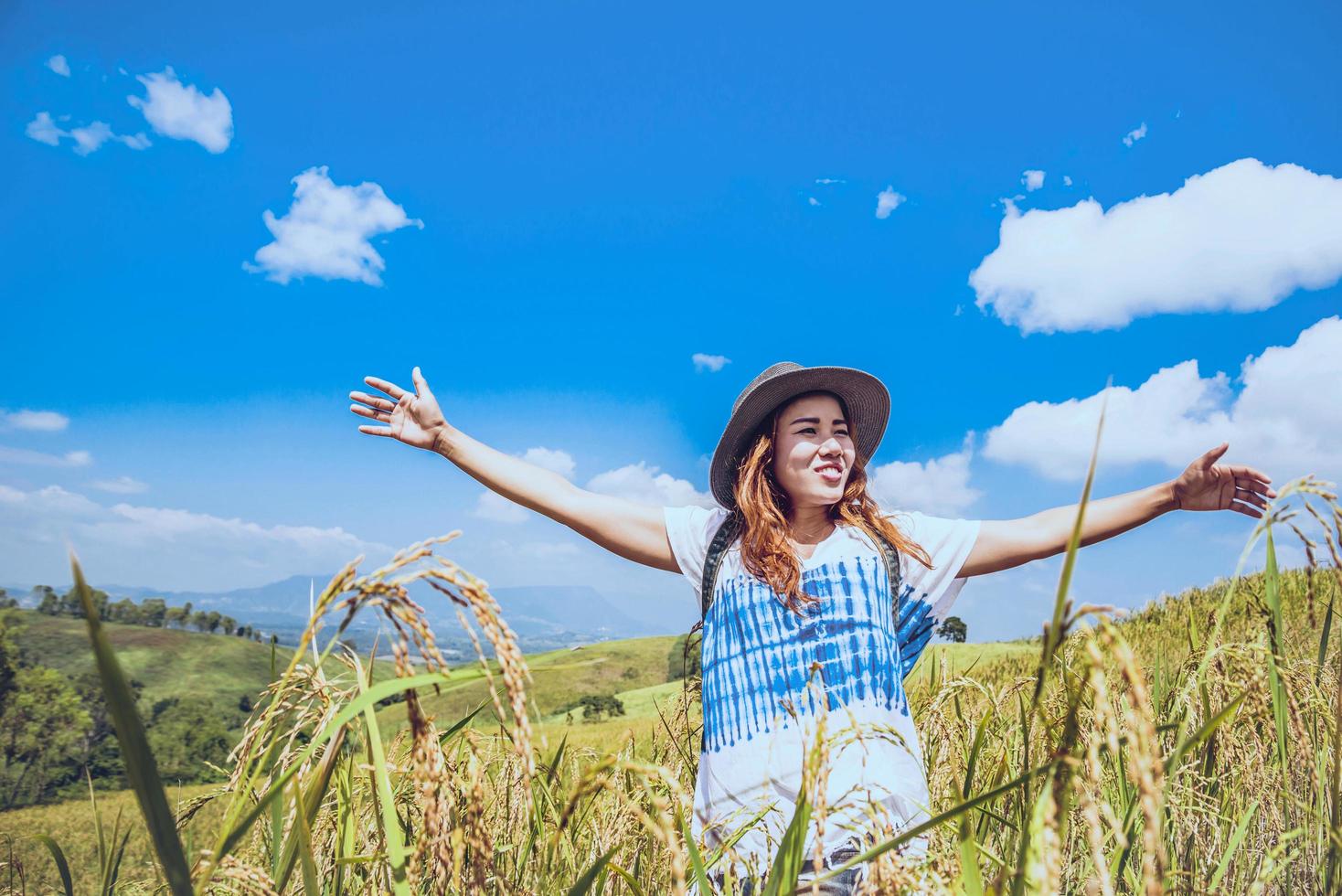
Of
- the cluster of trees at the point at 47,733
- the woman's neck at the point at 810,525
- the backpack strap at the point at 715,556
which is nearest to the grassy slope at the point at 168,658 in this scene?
the cluster of trees at the point at 47,733

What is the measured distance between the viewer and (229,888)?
5.00 feet

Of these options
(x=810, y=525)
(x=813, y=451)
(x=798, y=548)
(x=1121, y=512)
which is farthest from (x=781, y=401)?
(x=1121, y=512)

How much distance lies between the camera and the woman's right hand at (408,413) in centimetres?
352

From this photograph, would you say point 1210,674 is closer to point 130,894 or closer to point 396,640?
point 396,640

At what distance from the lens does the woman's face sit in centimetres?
360

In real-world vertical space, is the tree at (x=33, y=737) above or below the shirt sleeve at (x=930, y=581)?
below

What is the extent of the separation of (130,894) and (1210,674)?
12.0 ft

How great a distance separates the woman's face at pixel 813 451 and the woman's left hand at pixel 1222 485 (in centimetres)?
139

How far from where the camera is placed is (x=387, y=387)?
3512 mm

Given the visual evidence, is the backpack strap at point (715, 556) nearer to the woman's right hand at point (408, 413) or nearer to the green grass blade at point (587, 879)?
the woman's right hand at point (408, 413)

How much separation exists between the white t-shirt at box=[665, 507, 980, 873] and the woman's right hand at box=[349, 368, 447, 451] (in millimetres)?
1315

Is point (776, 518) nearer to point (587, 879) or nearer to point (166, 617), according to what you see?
point (587, 879)

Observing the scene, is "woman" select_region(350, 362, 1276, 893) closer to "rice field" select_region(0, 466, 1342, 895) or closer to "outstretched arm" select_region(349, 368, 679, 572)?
"outstretched arm" select_region(349, 368, 679, 572)

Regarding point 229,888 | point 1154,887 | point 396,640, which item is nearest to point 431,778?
point 396,640
